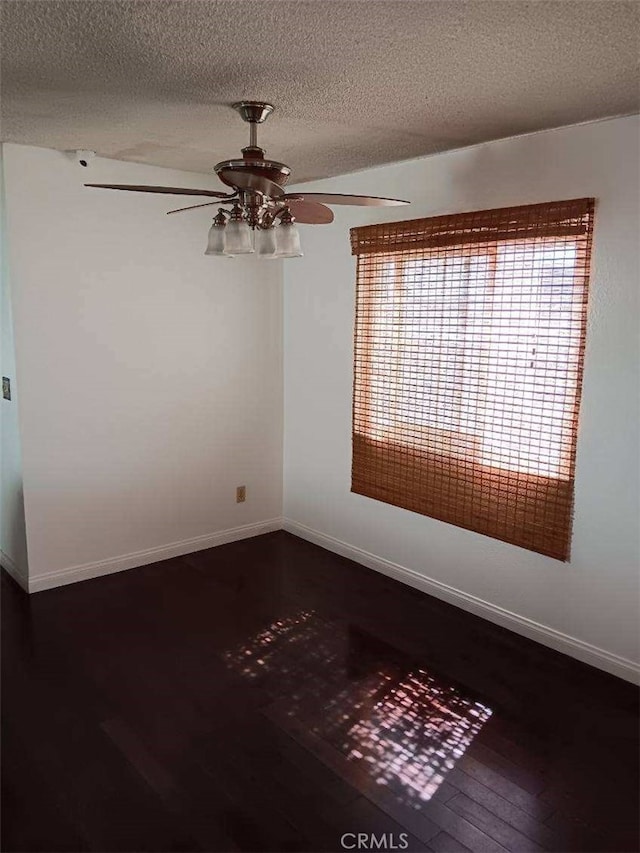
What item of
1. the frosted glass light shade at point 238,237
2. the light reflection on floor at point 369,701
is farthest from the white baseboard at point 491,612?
the frosted glass light shade at point 238,237

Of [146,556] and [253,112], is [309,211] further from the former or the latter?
[146,556]

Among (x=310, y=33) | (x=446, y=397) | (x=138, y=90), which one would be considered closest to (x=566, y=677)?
(x=446, y=397)

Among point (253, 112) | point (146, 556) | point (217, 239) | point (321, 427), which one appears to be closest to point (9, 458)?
point (146, 556)

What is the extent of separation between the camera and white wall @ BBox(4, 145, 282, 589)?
→ 3.36 meters

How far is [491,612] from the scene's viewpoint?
3301 mm

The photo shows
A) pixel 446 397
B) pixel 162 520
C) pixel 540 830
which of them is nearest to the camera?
pixel 540 830

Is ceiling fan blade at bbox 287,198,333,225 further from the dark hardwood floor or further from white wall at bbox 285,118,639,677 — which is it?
the dark hardwood floor

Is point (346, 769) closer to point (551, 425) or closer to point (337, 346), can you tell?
point (551, 425)

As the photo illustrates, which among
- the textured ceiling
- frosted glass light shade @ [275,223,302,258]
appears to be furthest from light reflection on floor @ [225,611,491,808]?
A: the textured ceiling

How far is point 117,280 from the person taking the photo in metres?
3.59

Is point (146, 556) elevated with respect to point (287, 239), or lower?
lower

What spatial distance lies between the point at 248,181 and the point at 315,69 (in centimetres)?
43

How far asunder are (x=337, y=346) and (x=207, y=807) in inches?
102

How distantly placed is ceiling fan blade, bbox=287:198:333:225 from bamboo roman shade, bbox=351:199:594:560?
35.6 inches
